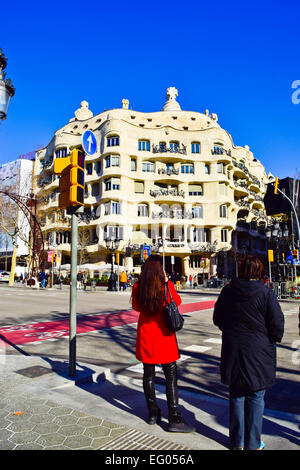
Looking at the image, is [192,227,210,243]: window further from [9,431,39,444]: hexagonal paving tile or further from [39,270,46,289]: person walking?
[9,431,39,444]: hexagonal paving tile

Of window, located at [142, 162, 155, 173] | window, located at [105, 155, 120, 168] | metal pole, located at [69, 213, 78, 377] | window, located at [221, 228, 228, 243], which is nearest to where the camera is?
metal pole, located at [69, 213, 78, 377]

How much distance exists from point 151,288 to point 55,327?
722 cm

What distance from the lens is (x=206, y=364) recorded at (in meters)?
5.86

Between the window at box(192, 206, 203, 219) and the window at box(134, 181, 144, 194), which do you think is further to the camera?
the window at box(192, 206, 203, 219)

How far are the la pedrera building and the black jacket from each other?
37165 millimetres

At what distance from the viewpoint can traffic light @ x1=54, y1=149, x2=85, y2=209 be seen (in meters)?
4.76

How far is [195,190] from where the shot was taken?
4484cm

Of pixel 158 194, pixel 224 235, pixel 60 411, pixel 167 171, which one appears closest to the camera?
pixel 60 411

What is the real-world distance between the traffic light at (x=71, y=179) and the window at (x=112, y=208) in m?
36.2

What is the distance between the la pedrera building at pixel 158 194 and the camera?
136 ft

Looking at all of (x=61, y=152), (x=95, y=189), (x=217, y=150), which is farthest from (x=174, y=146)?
(x=61, y=152)

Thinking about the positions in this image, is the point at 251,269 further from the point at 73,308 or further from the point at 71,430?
the point at 73,308

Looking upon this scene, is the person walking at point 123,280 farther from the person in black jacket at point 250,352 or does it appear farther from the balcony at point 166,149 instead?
the person in black jacket at point 250,352

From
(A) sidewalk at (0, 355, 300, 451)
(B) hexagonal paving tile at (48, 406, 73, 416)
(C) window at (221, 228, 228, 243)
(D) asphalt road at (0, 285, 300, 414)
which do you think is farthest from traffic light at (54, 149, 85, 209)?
(C) window at (221, 228, 228, 243)
